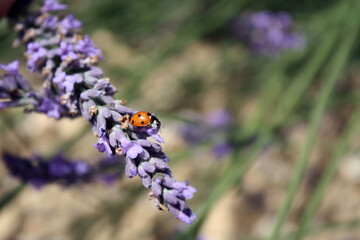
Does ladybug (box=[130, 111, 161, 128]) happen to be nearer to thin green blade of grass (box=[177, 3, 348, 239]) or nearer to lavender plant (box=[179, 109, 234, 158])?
thin green blade of grass (box=[177, 3, 348, 239])

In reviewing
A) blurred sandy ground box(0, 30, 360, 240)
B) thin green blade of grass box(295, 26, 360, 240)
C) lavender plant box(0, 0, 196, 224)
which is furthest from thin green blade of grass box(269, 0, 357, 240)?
blurred sandy ground box(0, 30, 360, 240)

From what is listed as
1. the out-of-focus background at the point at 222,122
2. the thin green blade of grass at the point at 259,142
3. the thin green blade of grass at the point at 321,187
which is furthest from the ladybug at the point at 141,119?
the out-of-focus background at the point at 222,122

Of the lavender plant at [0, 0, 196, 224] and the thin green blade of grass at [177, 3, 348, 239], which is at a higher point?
the thin green blade of grass at [177, 3, 348, 239]

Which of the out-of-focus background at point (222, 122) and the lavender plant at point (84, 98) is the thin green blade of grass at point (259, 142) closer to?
the out-of-focus background at point (222, 122)

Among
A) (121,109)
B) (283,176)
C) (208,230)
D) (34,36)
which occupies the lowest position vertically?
(121,109)

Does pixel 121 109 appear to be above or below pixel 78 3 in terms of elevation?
below

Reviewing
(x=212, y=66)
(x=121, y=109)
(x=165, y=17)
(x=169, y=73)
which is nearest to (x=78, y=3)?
(x=165, y=17)

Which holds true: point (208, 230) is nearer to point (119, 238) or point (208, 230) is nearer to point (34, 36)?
point (119, 238)
